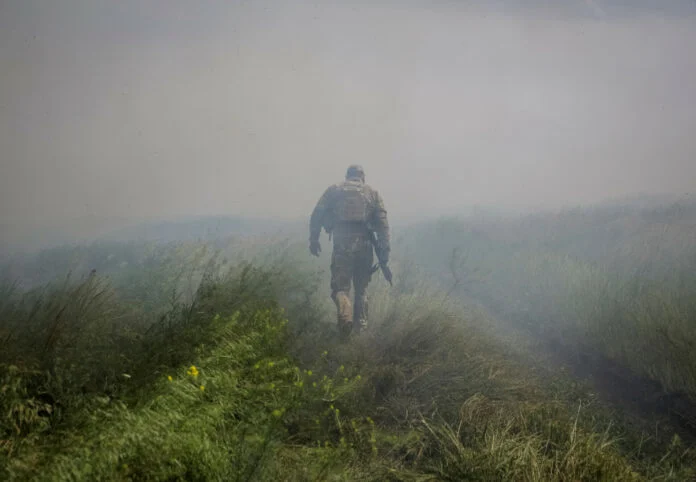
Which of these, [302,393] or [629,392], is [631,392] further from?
[302,393]

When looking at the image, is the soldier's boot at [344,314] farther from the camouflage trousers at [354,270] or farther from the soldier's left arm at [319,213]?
the soldier's left arm at [319,213]

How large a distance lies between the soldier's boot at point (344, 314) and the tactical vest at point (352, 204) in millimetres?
1116

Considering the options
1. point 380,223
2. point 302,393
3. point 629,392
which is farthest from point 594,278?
point 302,393

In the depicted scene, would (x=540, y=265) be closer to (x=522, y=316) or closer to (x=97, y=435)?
(x=522, y=316)

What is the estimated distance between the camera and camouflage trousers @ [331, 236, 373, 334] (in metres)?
5.67

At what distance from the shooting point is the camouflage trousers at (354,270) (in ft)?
18.6

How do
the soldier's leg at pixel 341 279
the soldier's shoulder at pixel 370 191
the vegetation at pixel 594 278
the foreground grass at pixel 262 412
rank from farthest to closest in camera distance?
1. the soldier's shoulder at pixel 370 191
2. the soldier's leg at pixel 341 279
3. the vegetation at pixel 594 278
4. the foreground grass at pixel 262 412

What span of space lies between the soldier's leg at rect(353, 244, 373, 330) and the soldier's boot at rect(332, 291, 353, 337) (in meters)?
0.32

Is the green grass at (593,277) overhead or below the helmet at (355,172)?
below

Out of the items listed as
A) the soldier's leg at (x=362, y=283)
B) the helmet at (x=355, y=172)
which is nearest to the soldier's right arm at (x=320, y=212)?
the helmet at (x=355, y=172)

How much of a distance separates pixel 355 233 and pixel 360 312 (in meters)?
1.15

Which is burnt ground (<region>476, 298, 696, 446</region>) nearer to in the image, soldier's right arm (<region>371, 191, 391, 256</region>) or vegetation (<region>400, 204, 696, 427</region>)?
vegetation (<region>400, 204, 696, 427</region>)

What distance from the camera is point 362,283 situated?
19.5 ft

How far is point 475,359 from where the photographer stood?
13.7 feet
